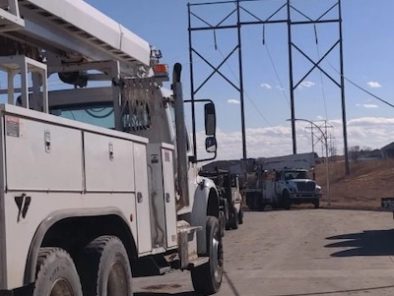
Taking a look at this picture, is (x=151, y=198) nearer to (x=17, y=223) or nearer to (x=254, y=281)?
(x=17, y=223)

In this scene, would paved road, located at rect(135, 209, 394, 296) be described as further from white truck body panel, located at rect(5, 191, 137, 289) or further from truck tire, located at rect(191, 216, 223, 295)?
white truck body panel, located at rect(5, 191, 137, 289)

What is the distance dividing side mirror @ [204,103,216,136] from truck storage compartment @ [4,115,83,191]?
4.74 metres

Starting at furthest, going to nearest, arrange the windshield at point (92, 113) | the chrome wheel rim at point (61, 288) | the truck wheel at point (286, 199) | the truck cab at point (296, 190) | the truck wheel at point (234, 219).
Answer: the truck wheel at point (286, 199) → the truck cab at point (296, 190) → the truck wheel at point (234, 219) → the windshield at point (92, 113) → the chrome wheel rim at point (61, 288)

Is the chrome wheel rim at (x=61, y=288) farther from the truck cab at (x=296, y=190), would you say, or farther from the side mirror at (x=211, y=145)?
the truck cab at (x=296, y=190)

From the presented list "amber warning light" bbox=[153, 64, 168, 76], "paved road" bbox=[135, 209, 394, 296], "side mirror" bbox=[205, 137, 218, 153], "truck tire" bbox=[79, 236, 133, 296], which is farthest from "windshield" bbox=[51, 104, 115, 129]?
"paved road" bbox=[135, 209, 394, 296]

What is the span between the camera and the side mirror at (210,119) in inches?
411

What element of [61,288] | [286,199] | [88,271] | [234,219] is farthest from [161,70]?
[286,199]

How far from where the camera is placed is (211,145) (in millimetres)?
10922

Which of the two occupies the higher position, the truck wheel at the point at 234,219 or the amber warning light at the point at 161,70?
the amber warning light at the point at 161,70

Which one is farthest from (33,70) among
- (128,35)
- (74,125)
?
(128,35)

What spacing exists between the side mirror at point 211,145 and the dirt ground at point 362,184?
47261 mm

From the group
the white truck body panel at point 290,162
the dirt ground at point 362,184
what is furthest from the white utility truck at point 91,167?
the dirt ground at point 362,184

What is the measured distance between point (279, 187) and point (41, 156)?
136 feet

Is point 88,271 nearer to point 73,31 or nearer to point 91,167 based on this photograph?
point 91,167
